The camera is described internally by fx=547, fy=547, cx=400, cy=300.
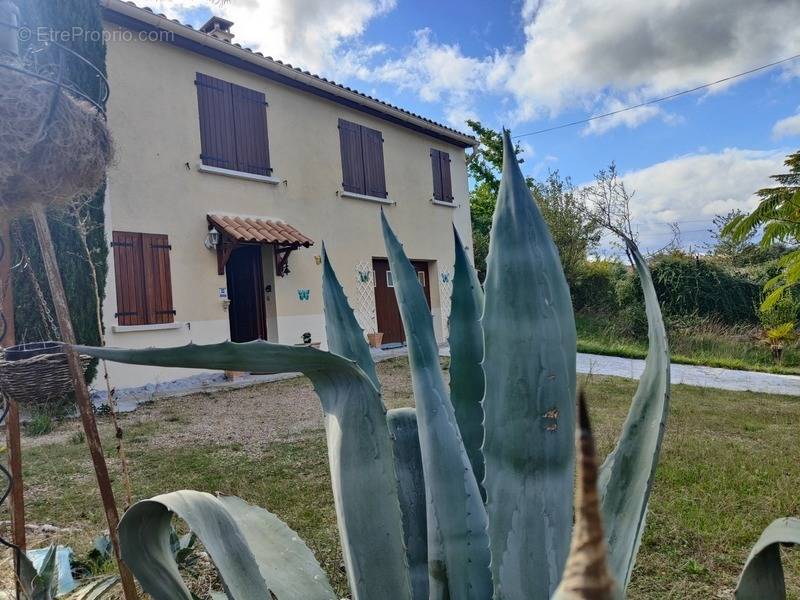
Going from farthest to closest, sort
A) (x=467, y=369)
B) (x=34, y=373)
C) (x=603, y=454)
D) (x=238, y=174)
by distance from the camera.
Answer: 1. (x=238, y=174)
2. (x=603, y=454)
3. (x=34, y=373)
4. (x=467, y=369)

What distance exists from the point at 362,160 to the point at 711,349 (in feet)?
23.6

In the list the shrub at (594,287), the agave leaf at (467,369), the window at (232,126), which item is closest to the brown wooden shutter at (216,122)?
the window at (232,126)

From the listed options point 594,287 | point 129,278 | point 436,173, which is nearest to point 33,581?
point 129,278

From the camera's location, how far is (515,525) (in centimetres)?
77

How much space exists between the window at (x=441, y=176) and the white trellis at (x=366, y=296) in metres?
2.45

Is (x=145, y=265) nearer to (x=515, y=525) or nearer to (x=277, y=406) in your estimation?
(x=277, y=406)

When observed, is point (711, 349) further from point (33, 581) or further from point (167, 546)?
point (167, 546)

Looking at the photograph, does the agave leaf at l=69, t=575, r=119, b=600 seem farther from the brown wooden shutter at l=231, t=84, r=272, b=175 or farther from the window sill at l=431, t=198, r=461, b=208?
the window sill at l=431, t=198, r=461, b=208

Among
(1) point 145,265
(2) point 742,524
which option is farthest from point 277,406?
(2) point 742,524

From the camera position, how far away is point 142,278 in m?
6.55

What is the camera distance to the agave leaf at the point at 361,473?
0.79 metres

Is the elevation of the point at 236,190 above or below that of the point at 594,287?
above

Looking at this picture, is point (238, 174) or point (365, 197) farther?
point (365, 197)

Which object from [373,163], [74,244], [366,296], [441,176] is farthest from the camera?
[441,176]
